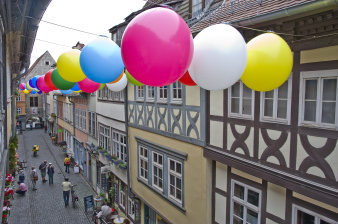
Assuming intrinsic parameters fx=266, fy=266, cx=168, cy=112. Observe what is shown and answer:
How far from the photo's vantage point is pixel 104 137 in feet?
45.4

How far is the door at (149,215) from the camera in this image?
9555 millimetres

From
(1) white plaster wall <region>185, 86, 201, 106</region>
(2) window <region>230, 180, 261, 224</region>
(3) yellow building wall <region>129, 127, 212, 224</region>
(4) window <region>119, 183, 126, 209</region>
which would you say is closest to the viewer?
(2) window <region>230, 180, 261, 224</region>

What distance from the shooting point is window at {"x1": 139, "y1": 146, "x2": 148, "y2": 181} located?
31.5 feet

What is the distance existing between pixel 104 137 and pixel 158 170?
594cm

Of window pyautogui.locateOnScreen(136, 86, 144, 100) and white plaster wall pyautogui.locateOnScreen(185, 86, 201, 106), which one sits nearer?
white plaster wall pyautogui.locateOnScreen(185, 86, 201, 106)

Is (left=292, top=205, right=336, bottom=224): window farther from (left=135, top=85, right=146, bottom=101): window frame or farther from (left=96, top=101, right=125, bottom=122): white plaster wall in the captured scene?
(left=96, top=101, right=125, bottom=122): white plaster wall

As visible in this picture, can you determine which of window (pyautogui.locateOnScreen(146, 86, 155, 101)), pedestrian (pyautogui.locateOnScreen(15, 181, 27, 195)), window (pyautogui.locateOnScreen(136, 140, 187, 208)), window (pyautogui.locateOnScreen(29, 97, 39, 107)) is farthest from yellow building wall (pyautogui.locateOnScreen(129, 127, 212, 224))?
window (pyautogui.locateOnScreen(29, 97, 39, 107))

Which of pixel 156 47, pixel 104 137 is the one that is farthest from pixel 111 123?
pixel 156 47

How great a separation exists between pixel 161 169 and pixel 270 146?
450cm

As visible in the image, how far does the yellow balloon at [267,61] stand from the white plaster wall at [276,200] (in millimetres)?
2482

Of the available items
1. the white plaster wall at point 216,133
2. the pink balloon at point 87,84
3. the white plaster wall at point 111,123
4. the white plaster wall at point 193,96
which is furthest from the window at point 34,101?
the white plaster wall at point 216,133

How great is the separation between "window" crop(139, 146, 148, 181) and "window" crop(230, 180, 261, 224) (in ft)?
14.0

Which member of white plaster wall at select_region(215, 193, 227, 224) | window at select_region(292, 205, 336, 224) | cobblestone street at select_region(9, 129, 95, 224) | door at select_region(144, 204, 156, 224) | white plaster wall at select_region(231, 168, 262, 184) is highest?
white plaster wall at select_region(231, 168, 262, 184)

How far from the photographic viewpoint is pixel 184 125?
23.7ft
